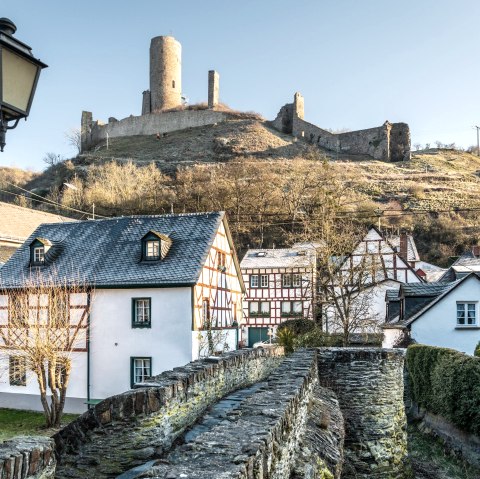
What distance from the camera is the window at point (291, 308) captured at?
38.7 metres

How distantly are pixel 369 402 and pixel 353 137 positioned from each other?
271 feet

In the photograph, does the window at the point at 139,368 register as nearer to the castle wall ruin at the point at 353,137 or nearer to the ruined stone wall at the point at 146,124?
the castle wall ruin at the point at 353,137

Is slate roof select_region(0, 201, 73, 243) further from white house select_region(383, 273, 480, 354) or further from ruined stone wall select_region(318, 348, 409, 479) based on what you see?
ruined stone wall select_region(318, 348, 409, 479)

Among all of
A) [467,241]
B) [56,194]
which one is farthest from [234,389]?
[56,194]

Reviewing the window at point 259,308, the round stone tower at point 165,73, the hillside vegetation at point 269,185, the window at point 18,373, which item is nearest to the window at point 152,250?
the window at point 18,373

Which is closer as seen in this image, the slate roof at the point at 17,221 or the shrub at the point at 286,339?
the shrub at the point at 286,339

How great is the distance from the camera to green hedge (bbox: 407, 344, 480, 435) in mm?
15680

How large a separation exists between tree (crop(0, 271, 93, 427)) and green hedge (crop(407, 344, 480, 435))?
12.9 metres

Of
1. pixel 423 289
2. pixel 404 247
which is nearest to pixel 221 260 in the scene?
pixel 423 289

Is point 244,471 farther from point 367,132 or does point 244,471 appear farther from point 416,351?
point 367,132

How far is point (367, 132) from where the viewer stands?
3541 inches

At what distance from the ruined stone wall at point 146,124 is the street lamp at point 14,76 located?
9174 cm

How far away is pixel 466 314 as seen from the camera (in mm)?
24531

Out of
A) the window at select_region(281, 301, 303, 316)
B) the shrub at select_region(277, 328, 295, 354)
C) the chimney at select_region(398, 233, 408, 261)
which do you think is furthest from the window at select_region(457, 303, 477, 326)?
the chimney at select_region(398, 233, 408, 261)
